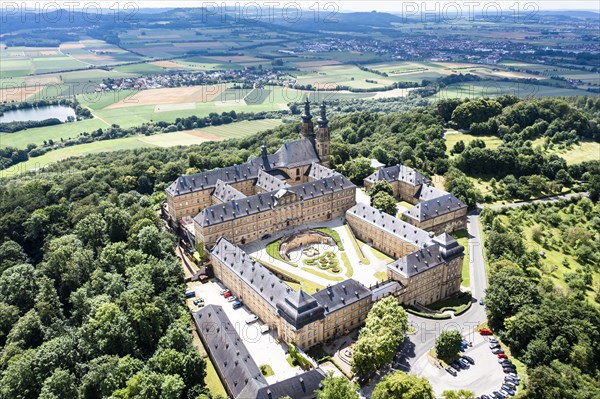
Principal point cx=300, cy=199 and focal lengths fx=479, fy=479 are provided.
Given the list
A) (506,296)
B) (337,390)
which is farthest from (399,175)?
(337,390)

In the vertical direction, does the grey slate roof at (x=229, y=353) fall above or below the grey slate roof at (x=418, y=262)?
below

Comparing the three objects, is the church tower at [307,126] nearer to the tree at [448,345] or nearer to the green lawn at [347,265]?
the green lawn at [347,265]

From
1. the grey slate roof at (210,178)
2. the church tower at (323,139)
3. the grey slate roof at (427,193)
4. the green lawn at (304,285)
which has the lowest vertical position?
the green lawn at (304,285)

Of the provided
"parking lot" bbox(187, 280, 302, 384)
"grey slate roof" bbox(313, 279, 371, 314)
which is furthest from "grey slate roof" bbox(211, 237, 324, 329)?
"parking lot" bbox(187, 280, 302, 384)

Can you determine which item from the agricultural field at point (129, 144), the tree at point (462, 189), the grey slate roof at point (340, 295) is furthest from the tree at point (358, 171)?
the agricultural field at point (129, 144)

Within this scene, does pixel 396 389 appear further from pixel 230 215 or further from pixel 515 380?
pixel 230 215

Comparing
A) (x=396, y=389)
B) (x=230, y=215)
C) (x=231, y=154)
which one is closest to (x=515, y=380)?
(x=396, y=389)

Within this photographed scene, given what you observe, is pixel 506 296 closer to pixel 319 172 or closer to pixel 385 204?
pixel 385 204
